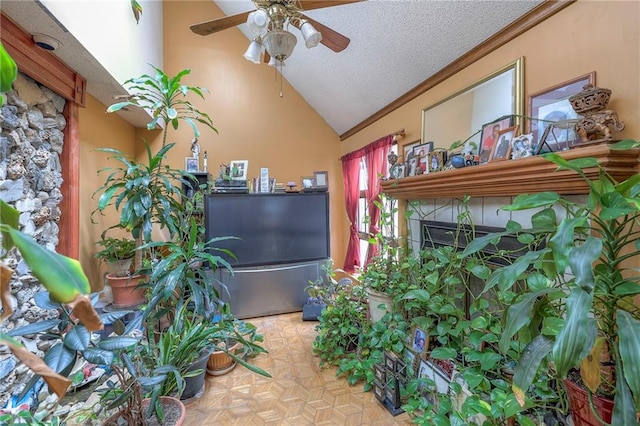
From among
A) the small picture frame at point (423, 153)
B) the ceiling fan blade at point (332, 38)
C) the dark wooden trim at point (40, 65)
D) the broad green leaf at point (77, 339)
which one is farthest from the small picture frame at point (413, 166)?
the dark wooden trim at point (40, 65)

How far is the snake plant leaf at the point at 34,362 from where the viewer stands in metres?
0.45

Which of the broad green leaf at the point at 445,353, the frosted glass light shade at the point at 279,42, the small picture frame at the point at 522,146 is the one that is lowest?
the broad green leaf at the point at 445,353

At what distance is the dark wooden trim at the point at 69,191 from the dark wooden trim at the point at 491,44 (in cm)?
256

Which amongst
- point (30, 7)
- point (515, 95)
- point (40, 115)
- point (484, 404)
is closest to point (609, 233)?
point (484, 404)

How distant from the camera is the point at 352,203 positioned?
366 cm

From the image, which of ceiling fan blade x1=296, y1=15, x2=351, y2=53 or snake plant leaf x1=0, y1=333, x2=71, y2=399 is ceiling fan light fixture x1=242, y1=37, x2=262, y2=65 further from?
snake plant leaf x1=0, y1=333, x2=71, y2=399

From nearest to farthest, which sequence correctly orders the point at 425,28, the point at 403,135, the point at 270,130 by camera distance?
the point at 425,28 → the point at 403,135 → the point at 270,130

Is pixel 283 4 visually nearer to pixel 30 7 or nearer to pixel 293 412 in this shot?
pixel 30 7

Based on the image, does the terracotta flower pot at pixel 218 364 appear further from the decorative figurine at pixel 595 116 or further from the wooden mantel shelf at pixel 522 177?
the decorative figurine at pixel 595 116

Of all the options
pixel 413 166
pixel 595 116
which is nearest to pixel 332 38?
pixel 413 166

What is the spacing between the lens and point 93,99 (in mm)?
2340

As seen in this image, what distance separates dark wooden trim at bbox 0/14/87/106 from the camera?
1.33m

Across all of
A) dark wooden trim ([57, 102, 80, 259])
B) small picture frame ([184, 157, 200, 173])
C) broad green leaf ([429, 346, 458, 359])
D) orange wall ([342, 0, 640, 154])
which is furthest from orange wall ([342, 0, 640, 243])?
small picture frame ([184, 157, 200, 173])

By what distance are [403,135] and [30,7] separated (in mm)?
2455
